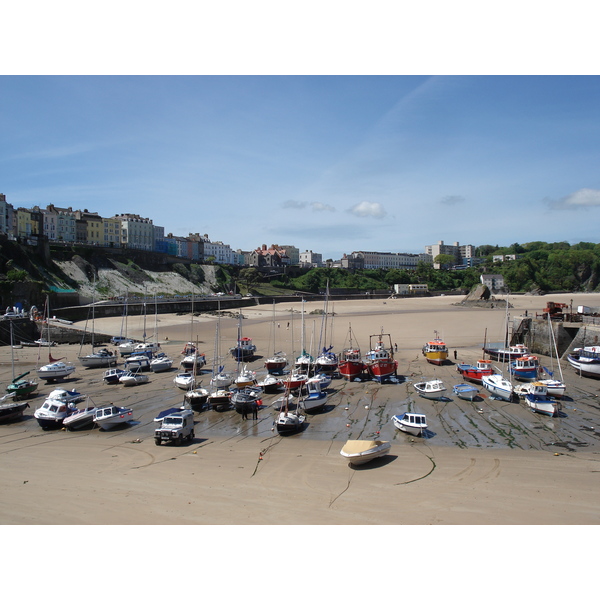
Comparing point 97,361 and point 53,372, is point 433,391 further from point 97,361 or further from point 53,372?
point 97,361

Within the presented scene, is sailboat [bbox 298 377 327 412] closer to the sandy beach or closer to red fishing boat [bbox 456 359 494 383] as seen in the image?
the sandy beach

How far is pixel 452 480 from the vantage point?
11734 mm

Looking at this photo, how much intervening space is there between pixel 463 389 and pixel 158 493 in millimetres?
15384

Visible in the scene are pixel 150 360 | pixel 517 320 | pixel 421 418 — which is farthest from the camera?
pixel 517 320

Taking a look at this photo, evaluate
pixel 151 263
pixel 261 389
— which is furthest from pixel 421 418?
pixel 151 263

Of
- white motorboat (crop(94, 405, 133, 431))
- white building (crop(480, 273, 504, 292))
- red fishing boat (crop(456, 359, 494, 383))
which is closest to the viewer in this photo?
white motorboat (crop(94, 405, 133, 431))

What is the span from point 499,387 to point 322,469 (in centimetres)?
1212

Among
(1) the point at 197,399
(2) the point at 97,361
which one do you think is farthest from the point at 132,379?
(1) the point at 197,399

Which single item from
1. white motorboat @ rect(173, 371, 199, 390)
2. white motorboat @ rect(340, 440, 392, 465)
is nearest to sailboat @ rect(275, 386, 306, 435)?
white motorboat @ rect(340, 440, 392, 465)

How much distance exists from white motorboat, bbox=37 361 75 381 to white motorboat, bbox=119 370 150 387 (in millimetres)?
3909

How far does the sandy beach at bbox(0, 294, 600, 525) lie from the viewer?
969cm

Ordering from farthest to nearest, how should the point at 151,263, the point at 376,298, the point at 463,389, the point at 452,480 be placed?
1. the point at 376,298
2. the point at 151,263
3. the point at 463,389
4. the point at 452,480

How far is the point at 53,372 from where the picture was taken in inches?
1024
